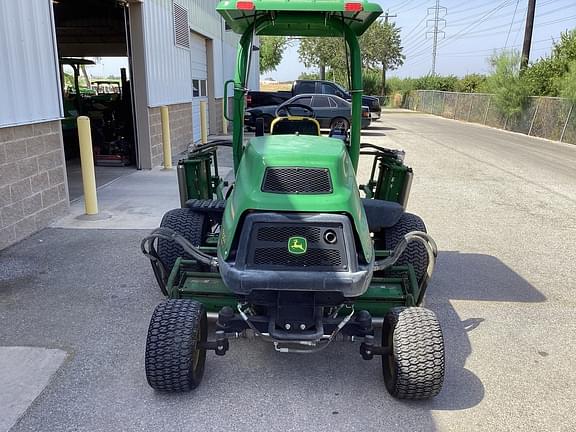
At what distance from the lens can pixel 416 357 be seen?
9.32 feet

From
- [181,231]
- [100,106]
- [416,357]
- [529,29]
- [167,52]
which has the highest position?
[529,29]

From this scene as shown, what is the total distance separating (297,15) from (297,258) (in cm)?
185

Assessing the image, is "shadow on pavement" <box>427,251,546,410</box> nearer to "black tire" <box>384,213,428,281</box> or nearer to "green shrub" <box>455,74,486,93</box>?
"black tire" <box>384,213,428,281</box>

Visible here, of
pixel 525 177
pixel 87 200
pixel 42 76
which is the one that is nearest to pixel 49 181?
pixel 87 200

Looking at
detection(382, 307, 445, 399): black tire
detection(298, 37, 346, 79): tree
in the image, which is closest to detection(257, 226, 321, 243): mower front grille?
detection(382, 307, 445, 399): black tire

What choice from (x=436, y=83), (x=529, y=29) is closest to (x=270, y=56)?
(x=436, y=83)

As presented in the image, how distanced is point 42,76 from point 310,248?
4667 millimetres

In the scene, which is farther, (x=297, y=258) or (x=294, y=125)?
(x=294, y=125)

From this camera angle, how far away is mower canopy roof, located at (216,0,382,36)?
3.23 meters

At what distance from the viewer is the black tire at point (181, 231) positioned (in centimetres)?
409

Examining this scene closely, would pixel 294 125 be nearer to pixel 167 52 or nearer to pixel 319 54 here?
pixel 167 52

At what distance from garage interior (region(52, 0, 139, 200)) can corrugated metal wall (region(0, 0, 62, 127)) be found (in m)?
2.02

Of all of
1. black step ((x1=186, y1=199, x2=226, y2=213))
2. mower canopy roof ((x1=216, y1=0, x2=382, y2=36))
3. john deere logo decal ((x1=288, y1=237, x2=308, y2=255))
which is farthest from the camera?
black step ((x1=186, y1=199, x2=226, y2=213))

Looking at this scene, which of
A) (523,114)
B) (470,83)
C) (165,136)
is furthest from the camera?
(470,83)
